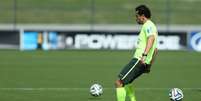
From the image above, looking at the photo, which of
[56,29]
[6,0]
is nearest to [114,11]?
[6,0]

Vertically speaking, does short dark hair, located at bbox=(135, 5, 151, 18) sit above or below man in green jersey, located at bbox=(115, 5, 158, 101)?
above

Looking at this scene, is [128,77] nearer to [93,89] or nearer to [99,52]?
[93,89]

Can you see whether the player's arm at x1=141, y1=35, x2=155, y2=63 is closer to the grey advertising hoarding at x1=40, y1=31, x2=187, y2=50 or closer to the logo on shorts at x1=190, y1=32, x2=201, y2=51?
the grey advertising hoarding at x1=40, y1=31, x2=187, y2=50

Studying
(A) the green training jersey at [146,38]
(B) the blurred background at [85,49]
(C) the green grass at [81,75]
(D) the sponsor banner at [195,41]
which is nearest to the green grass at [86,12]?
(B) the blurred background at [85,49]

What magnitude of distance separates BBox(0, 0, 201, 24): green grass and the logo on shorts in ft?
22.9

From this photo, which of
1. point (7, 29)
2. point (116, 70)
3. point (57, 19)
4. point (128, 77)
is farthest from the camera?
point (57, 19)

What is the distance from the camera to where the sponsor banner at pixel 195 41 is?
3588 cm

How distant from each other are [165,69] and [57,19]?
1948cm

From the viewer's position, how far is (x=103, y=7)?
46.2 meters

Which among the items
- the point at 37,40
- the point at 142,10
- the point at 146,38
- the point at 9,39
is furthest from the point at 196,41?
the point at 142,10

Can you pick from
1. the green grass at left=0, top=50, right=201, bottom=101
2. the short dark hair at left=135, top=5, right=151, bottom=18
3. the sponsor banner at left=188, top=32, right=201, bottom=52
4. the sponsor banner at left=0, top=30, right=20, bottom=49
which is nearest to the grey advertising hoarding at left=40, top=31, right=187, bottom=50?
the sponsor banner at left=188, top=32, right=201, bottom=52

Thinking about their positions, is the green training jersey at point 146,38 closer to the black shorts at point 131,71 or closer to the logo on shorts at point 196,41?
the black shorts at point 131,71

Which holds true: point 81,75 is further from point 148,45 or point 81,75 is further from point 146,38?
point 148,45

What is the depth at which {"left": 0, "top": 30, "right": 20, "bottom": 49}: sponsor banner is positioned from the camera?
116ft
